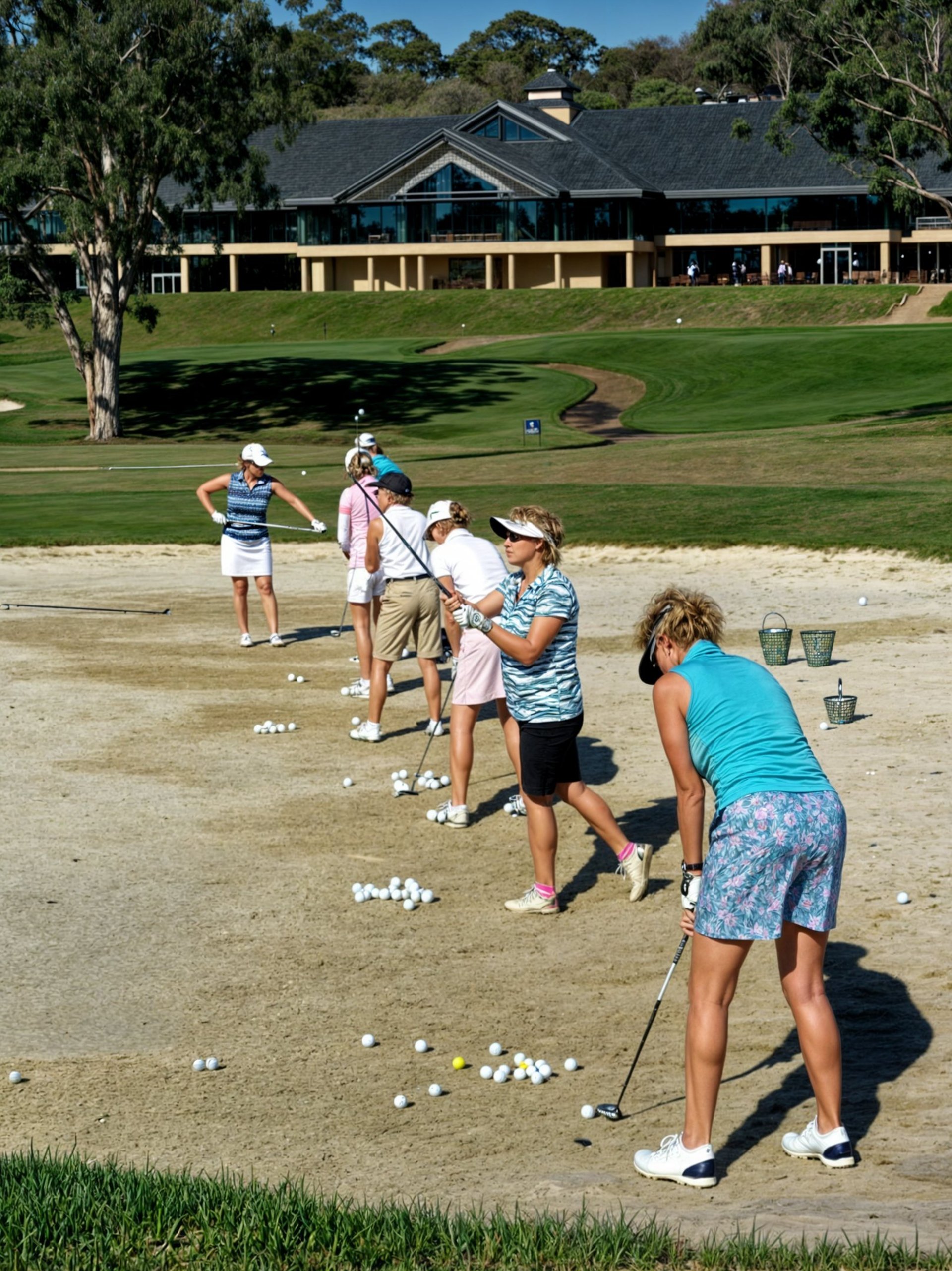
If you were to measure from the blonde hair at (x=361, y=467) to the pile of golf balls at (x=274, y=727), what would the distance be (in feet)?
7.94

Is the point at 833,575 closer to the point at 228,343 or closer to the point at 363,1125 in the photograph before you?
the point at 363,1125

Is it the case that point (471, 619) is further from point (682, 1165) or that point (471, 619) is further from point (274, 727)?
point (274, 727)

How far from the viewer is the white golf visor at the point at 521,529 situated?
909 cm

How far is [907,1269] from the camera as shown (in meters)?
5.22

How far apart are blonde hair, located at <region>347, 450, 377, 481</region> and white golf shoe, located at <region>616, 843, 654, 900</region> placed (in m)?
6.26

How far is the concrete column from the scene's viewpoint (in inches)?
3314

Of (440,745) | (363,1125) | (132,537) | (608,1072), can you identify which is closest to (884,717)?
(440,745)

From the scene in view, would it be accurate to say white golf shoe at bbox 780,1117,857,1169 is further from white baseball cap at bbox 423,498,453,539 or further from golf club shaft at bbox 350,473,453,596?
white baseball cap at bbox 423,498,453,539

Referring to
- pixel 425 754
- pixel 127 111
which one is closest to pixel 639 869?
pixel 425 754

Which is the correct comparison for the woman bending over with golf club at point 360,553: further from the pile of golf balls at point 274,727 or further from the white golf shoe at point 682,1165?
the white golf shoe at point 682,1165

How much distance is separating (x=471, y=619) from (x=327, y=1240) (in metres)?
4.47

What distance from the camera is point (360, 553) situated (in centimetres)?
1549

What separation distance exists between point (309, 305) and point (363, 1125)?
80.6 m

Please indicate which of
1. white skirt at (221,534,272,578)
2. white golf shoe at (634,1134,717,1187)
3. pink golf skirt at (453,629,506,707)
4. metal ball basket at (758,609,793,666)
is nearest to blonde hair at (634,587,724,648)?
white golf shoe at (634,1134,717,1187)
